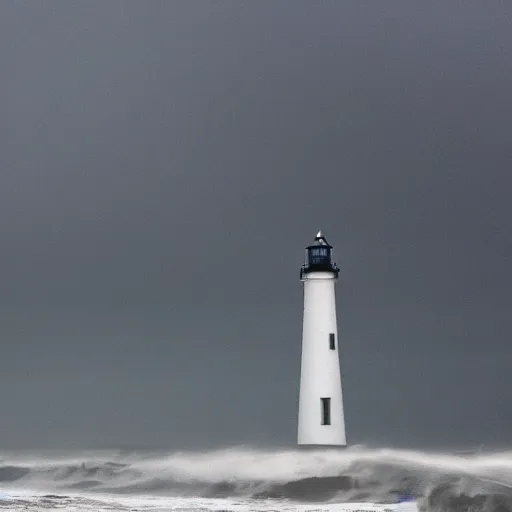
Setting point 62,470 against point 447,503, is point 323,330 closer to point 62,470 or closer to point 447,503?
point 447,503

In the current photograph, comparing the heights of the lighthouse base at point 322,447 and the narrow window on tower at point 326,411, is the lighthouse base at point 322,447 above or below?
below

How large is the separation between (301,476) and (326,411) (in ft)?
6.52

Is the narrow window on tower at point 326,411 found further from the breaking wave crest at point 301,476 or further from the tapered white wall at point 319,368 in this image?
the breaking wave crest at point 301,476

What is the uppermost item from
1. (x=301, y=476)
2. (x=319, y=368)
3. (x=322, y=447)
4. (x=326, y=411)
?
(x=319, y=368)

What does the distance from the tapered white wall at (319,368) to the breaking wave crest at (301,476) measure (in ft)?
1.82

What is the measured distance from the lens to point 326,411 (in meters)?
31.4

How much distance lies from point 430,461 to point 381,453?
4.65 ft

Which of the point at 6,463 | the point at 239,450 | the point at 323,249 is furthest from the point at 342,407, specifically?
the point at 6,463

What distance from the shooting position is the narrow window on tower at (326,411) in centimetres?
3130

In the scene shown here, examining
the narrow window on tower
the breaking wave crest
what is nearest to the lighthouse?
the narrow window on tower

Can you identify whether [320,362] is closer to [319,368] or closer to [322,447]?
[319,368]

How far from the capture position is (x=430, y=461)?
35719 millimetres

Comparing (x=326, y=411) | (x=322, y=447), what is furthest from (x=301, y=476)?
(x=326, y=411)

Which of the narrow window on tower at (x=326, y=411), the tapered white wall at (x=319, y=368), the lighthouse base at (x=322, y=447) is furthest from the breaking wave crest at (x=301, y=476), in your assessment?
the narrow window on tower at (x=326, y=411)
